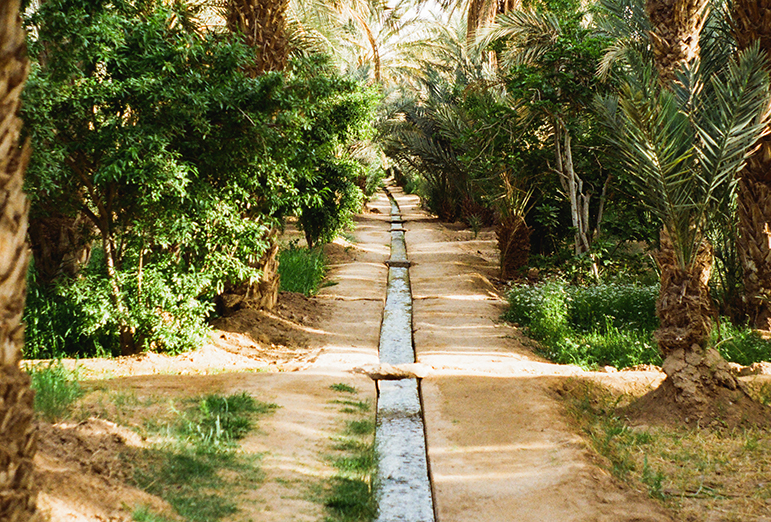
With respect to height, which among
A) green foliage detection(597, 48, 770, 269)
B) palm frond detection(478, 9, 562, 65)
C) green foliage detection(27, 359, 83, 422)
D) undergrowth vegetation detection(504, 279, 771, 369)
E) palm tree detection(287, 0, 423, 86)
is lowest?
undergrowth vegetation detection(504, 279, 771, 369)

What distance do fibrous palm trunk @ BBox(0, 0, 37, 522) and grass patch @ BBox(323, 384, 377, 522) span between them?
5.72ft

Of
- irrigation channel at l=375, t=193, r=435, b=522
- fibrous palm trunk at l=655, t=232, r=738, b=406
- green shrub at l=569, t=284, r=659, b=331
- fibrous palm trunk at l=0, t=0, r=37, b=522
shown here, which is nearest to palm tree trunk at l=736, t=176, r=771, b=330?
green shrub at l=569, t=284, r=659, b=331

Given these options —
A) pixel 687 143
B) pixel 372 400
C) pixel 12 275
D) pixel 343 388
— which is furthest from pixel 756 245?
pixel 12 275

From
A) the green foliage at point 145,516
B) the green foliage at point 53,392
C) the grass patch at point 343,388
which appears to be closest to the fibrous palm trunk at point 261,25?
the grass patch at point 343,388

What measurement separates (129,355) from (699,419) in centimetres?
501

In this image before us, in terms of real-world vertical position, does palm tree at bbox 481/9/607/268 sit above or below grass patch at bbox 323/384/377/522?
above

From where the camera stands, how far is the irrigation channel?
4145 millimetres

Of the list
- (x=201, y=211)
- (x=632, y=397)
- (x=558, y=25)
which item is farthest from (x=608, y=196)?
(x=201, y=211)

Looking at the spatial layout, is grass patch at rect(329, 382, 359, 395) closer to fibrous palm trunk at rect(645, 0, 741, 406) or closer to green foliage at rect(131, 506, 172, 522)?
fibrous palm trunk at rect(645, 0, 741, 406)

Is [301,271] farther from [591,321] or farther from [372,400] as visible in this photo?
[372,400]

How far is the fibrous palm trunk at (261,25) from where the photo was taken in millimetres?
8547

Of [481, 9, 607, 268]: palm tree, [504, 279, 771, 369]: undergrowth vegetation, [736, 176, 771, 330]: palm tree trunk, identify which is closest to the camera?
[504, 279, 771, 369]: undergrowth vegetation

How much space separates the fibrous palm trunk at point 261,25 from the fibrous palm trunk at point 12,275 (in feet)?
21.3

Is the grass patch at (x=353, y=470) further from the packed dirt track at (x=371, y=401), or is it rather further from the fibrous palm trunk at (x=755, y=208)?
the fibrous palm trunk at (x=755, y=208)
